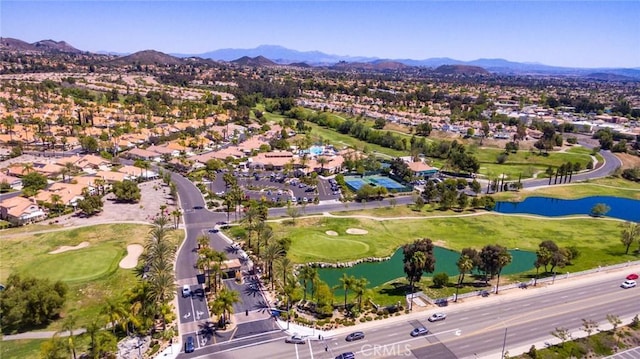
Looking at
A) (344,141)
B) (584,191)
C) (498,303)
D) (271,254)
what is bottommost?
(584,191)

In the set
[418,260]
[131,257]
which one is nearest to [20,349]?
[131,257]

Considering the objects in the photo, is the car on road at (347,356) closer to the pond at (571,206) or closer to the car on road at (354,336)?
the car on road at (354,336)

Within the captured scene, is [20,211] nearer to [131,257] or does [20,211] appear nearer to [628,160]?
[131,257]

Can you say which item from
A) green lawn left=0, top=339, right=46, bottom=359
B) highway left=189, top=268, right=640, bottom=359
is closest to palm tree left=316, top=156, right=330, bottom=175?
highway left=189, top=268, right=640, bottom=359

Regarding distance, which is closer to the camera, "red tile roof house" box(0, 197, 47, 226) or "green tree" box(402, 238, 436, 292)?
"green tree" box(402, 238, 436, 292)

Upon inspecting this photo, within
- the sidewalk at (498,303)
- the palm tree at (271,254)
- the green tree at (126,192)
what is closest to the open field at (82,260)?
the green tree at (126,192)

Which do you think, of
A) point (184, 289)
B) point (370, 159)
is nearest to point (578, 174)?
point (370, 159)

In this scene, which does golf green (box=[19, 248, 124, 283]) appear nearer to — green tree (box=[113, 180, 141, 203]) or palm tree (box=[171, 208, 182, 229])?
palm tree (box=[171, 208, 182, 229])
